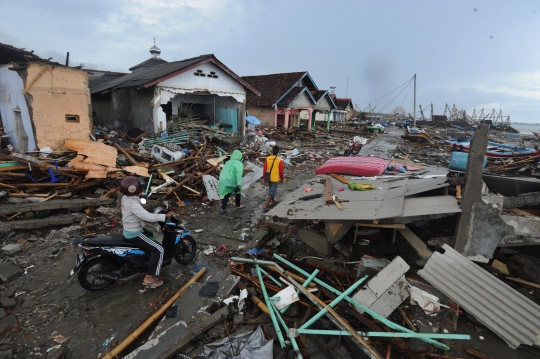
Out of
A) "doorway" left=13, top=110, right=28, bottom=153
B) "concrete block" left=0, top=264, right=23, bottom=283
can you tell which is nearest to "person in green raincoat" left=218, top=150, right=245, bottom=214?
"concrete block" left=0, top=264, right=23, bottom=283

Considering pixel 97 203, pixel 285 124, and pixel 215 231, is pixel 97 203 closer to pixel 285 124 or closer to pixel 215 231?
pixel 215 231

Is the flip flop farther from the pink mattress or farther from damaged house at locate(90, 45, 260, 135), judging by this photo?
damaged house at locate(90, 45, 260, 135)

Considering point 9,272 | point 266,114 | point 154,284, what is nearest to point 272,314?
point 154,284

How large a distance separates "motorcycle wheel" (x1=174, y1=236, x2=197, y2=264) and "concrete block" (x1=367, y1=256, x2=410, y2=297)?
3140 mm

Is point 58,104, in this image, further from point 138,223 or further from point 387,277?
point 387,277

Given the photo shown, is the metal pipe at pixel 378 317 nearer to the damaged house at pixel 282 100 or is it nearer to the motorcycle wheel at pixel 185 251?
the motorcycle wheel at pixel 185 251

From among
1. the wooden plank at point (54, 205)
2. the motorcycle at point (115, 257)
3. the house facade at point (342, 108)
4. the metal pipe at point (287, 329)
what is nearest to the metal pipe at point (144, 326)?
the motorcycle at point (115, 257)

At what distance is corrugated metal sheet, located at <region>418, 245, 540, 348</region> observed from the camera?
3389 mm

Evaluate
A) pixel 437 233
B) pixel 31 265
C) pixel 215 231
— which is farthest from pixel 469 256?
pixel 31 265

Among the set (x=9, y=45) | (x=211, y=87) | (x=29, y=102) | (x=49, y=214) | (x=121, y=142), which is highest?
(x=9, y=45)

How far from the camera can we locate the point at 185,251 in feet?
16.7

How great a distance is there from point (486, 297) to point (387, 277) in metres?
1.26

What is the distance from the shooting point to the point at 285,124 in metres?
25.7

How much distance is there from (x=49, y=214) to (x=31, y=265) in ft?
6.84
